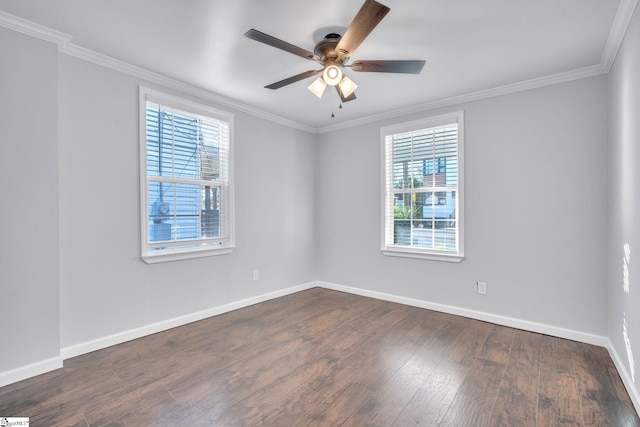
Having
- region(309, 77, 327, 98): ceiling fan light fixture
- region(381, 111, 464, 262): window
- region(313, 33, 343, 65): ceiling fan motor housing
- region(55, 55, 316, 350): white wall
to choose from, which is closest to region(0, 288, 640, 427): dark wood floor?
region(55, 55, 316, 350): white wall

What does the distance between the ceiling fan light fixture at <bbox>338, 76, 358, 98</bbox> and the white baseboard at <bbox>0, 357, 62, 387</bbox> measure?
300cm

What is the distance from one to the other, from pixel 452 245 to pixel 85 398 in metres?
3.58

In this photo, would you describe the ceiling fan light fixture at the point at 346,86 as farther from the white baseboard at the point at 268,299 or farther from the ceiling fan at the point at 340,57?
the white baseboard at the point at 268,299

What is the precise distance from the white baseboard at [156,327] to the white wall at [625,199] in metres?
3.47

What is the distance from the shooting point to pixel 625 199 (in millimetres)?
2154

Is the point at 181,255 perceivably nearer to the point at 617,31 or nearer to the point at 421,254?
the point at 421,254

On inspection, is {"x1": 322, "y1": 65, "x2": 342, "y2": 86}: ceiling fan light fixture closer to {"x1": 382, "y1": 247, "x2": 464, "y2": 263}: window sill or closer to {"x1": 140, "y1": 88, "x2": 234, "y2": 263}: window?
{"x1": 140, "y1": 88, "x2": 234, "y2": 263}: window

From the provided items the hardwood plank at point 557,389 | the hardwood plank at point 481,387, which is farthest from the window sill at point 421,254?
the hardwood plank at point 557,389

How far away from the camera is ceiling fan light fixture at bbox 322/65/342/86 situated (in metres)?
2.21

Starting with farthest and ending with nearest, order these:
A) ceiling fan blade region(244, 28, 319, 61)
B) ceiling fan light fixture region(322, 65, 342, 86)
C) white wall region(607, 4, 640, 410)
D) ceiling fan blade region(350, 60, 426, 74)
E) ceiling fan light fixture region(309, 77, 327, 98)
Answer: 1. ceiling fan light fixture region(309, 77, 327, 98)
2. ceiling fan light fixture region(322, 65, 342, 86)
3. ceiling fan blade region(350, 60, 426, 74)
4. white wall region(607, 4, 640, 410)
5. ceiling fan blade region(244, 28, 319, 61)

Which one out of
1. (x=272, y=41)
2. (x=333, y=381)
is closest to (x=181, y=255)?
(x=333, y=381)

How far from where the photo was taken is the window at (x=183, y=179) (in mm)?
2979

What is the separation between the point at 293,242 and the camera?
14.9 ft

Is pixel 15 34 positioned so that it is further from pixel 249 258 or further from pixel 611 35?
pixel 611 35
